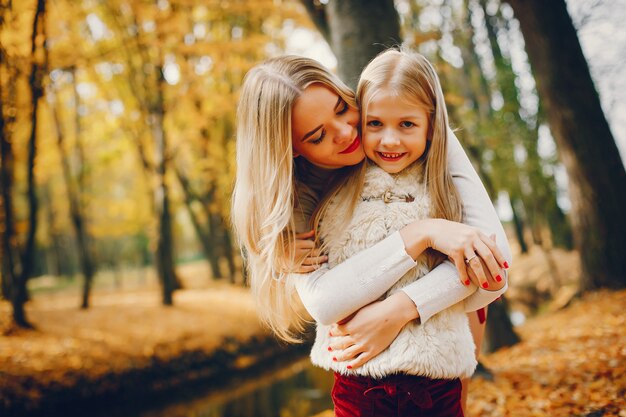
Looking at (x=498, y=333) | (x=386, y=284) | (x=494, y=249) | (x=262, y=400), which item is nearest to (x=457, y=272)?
(x=494, y=249)

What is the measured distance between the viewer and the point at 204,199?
15211 mm

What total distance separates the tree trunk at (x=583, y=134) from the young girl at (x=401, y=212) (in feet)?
16.0

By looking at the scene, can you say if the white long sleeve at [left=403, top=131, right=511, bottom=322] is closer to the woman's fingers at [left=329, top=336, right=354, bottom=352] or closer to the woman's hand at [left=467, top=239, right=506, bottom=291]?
the woman's hand at [left=467, top=239, right=506, bottom=291]

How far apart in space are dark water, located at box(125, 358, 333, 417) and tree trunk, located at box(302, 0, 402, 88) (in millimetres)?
5318

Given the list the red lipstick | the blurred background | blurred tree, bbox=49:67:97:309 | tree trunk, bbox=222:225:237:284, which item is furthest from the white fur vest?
tree trunk, bbox=222:225:237:284

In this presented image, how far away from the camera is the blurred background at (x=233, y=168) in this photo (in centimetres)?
468

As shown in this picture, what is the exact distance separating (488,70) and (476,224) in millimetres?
15677

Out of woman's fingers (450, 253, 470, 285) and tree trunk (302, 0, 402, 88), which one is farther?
tree trunk (302, 0, 402, 88)

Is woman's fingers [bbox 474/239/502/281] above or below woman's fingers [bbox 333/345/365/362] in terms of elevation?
above

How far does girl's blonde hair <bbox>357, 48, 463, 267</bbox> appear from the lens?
5.19 ft

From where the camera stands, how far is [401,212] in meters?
1.57

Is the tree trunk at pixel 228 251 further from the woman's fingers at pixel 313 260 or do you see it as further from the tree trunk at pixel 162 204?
the woman's fingers at pixel 313 260

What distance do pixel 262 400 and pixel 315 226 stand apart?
6562 millimetres

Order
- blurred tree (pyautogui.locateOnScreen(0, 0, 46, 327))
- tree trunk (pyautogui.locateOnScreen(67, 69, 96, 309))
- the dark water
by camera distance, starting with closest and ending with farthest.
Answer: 1. the dark water
2. blurred tree (pyautogui.locateOnScreen(0, 0, 46, 327))
3. tree trunk (pyautogui.locateOnScreen(67, 69, 96, 309))
